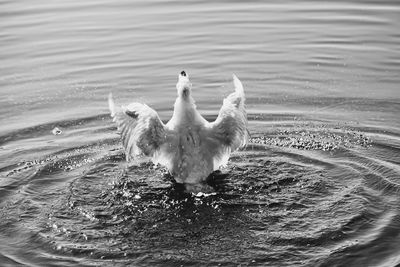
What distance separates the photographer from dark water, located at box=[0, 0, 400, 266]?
9.17 m

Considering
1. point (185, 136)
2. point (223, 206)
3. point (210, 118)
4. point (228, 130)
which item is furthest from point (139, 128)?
point (210, 118)

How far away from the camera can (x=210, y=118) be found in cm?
1363

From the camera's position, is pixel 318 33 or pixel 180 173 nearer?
pixel 180 173

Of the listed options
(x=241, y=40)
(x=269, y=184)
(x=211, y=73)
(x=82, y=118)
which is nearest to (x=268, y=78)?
(x=211, y=73)

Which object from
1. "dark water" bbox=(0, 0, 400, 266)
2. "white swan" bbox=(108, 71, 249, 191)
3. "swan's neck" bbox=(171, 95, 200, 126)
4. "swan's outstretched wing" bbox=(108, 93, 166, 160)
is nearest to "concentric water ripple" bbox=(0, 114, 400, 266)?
"dark water" bbox=(0, 0, 400, 266)

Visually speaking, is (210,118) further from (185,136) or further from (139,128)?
(139,128)

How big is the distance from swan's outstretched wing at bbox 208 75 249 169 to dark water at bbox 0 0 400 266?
37cm

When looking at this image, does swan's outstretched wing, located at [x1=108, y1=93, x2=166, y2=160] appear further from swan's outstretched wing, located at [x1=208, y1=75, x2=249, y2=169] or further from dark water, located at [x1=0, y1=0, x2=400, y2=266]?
swan's outstretched wing, located at [x1=208, y1=75, x2=249, y2=169]

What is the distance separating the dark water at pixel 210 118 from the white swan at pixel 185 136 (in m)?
0.35

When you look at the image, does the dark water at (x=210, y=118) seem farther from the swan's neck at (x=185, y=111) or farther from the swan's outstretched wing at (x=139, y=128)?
the swan's neck at (x=185, y=111)

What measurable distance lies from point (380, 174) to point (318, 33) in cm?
814

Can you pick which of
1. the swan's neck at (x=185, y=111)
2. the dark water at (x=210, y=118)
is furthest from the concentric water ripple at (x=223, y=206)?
the swan's neck at (x=185, y=111)

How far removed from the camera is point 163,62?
662 inches

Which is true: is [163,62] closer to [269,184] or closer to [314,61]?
[314,61]
